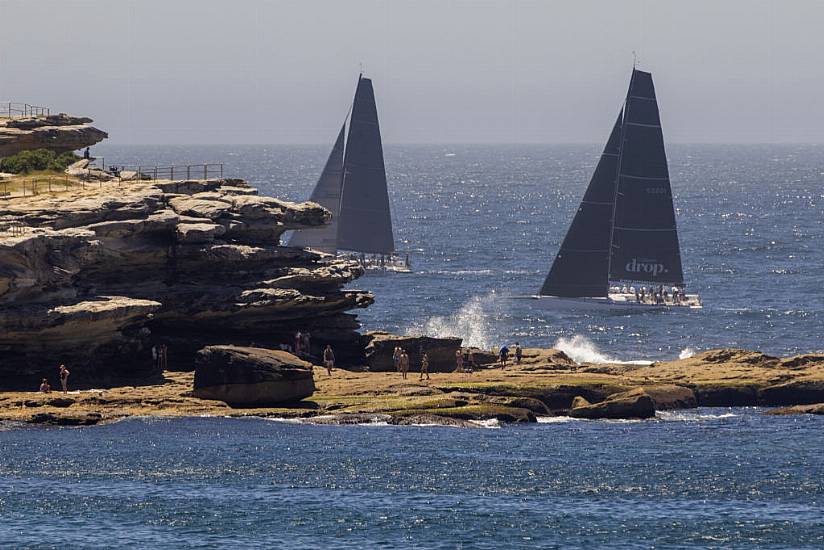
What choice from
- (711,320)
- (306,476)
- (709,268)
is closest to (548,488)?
(306,476)

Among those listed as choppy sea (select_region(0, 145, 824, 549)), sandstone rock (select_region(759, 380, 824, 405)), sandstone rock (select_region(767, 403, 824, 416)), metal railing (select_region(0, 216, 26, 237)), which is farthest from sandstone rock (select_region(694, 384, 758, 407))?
metal railing (select_region(0, 216, 26, 237))

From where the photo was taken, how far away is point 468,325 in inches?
3907

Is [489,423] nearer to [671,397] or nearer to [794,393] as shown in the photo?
[671,397]

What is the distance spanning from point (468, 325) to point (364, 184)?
25.6 meters

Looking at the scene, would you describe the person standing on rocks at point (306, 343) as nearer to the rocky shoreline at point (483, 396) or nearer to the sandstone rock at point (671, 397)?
the rocky shoreline at point (483, 396)

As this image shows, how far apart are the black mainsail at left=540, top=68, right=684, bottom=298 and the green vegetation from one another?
3709 centimetres

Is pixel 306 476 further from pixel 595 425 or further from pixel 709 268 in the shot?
pixel 709 268

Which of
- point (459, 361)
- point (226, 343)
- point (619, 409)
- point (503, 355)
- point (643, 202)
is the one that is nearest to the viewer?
point (619, 409)

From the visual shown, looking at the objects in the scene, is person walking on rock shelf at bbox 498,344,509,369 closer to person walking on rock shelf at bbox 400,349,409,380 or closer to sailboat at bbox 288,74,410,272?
person walking on rock shelf at bbox 400,349,409,380

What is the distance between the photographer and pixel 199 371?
5966 cm

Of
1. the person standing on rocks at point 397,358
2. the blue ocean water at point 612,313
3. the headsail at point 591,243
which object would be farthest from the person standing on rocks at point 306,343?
the headsail at point 591,243

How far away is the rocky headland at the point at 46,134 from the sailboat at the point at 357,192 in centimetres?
3902

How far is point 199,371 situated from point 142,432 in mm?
4723

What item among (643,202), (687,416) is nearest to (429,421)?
(687,416)
